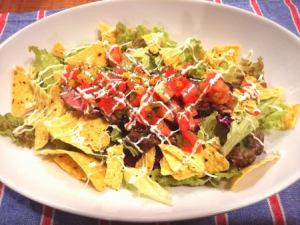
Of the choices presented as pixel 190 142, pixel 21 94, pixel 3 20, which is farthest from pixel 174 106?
pixel 3 20

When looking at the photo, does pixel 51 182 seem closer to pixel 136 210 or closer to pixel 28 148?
pixel 28 148

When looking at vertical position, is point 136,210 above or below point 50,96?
below

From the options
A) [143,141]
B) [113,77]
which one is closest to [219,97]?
[143,141]

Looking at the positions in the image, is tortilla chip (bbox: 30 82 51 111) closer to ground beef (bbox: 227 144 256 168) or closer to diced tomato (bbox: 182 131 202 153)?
diced tomato (bbox: 182 131 202 153)

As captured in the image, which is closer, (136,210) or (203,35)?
(136,210)

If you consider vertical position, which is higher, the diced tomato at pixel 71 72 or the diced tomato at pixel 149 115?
the diced tomato at pixel 71 72

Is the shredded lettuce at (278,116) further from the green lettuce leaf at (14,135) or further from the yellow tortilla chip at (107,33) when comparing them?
the green lettuce leaf at (14,135)

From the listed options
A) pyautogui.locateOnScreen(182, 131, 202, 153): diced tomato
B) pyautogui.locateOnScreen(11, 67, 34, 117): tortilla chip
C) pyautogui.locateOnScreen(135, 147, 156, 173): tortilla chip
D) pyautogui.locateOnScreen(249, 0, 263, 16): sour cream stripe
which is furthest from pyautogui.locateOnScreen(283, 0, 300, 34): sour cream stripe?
pyautogui.locateOnScreen(11, 67, 34, 117): tortilla chip

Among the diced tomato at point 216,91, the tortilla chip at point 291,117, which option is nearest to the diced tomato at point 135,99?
the diced tomato at point 216,91
